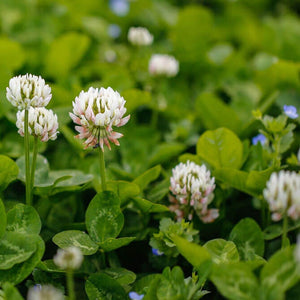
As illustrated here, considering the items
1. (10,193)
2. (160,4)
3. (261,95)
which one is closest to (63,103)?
(10,193)

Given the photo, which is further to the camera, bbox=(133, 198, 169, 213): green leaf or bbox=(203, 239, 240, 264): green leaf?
bbox=(133, 198, 169, 213): green leaf

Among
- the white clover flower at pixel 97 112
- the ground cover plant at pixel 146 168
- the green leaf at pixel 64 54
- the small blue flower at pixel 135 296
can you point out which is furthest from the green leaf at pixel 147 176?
the green leaf at pixel 64 54

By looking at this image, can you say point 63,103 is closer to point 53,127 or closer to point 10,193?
point 10,193

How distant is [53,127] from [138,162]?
0.50m

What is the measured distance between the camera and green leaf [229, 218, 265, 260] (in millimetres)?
1182

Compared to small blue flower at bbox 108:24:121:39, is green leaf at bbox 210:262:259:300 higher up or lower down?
higher up

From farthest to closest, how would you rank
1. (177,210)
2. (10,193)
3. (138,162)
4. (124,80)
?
(124,80) < (138,162) < (10,193) < (177,210)

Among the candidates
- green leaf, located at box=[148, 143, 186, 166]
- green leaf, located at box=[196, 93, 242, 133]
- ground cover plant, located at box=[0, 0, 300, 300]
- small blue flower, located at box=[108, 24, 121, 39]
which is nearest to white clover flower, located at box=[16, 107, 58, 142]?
ground cover plant, located at box=[0, 0, 300, 300]

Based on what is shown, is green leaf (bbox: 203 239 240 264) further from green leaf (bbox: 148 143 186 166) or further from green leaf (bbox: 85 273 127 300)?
green leaf (bbox: 148 143 186 166)

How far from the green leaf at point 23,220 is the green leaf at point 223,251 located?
42 centimetres

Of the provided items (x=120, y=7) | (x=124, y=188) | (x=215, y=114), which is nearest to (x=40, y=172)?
(x=124, y=188)

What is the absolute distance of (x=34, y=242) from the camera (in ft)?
3.45

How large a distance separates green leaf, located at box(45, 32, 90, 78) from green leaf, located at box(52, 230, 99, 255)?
3.10 ft

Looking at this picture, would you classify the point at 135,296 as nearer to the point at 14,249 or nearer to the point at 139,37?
the point at 14,249
